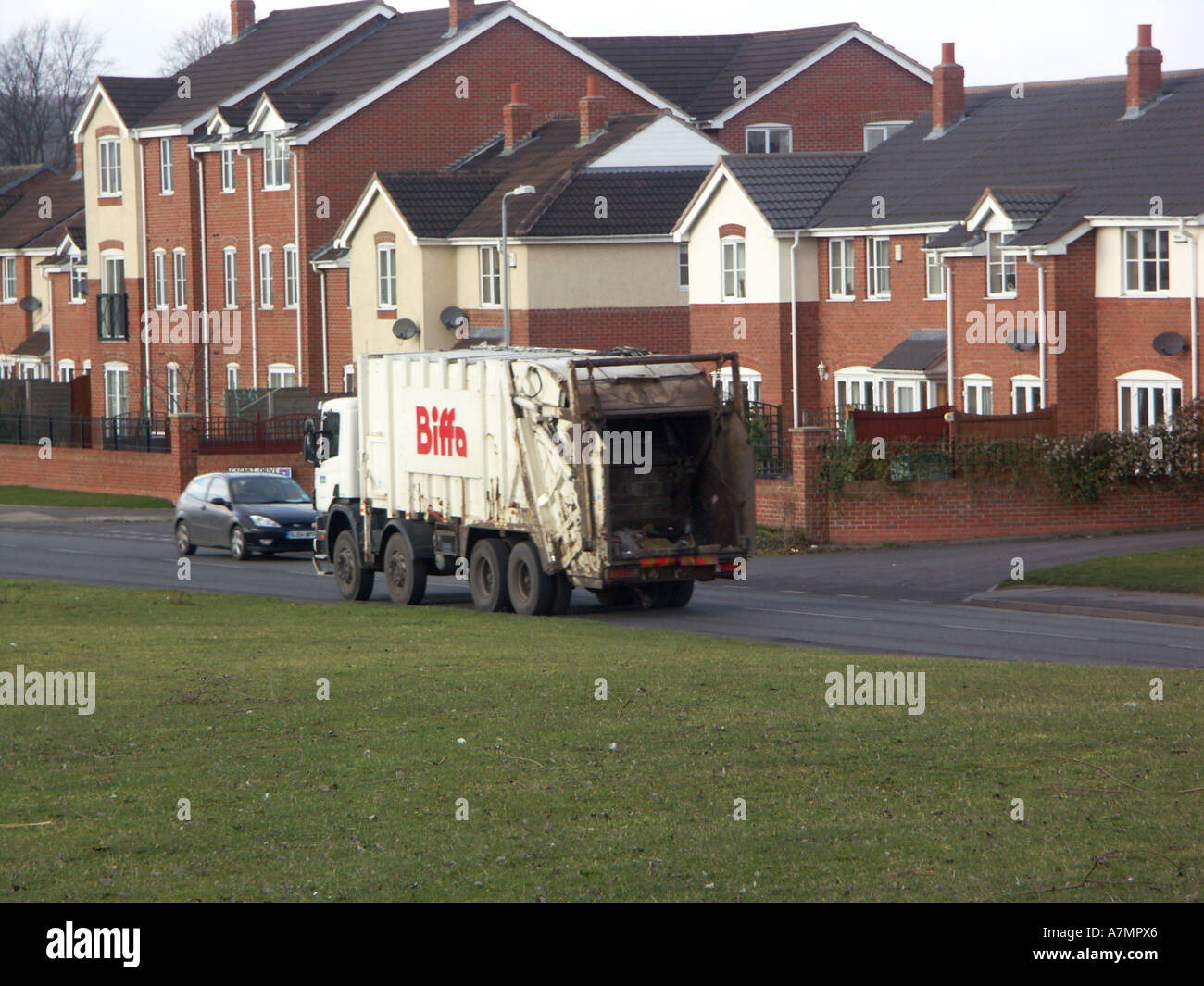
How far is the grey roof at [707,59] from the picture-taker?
5559 cm

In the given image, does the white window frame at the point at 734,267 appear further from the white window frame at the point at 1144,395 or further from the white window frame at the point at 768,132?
the white window frame at the point at 768,132

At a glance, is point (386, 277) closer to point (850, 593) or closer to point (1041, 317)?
point (1041, 317)

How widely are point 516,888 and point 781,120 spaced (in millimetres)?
48768

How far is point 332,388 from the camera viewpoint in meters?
53.9

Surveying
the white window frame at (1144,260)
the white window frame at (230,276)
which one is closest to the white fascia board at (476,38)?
the white window frame at (230,276)

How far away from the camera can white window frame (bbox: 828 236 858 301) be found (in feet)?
137

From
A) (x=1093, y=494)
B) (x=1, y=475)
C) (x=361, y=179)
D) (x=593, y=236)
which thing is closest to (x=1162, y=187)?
(x=1093, y=494)

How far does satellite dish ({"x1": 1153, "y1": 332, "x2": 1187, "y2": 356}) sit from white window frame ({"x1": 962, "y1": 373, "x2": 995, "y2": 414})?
421 cm

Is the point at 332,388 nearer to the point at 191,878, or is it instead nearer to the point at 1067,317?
the point at 1067,317

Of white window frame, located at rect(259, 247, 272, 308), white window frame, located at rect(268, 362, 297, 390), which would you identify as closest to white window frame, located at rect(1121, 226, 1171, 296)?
white window frame, located at rect(268, 362, 297, 390)

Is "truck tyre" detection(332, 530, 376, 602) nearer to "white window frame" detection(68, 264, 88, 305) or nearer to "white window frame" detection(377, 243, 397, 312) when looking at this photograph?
"white window frame" detection(377, 243, 397, 312)

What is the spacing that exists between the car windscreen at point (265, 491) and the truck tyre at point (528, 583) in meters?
11.9

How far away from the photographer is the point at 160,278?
194 feet

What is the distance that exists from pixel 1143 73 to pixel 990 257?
5644 millimetres
